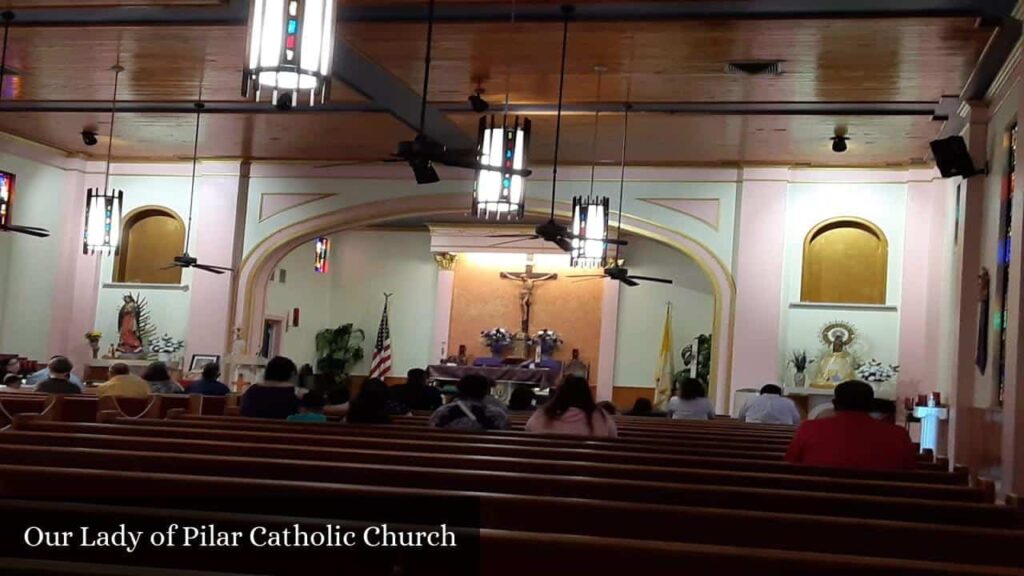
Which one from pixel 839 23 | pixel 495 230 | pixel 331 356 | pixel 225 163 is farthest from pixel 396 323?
pixel 839 23

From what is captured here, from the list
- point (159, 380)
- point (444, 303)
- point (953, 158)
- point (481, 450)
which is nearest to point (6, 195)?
point (159, 380)

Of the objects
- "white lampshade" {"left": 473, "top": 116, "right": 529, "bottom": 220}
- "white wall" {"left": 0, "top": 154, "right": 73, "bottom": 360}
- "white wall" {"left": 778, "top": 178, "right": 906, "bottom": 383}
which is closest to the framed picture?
"white wall" {"left": 0, "top": 154, "right": 73, "bottom": 360}

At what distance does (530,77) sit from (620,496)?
712 centimetres

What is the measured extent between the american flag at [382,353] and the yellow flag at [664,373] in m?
4.66

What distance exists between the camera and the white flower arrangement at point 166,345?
1532 centimetres

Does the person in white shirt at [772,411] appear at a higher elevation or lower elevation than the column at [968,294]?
lower

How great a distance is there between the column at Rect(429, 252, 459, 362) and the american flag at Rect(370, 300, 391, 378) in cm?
79

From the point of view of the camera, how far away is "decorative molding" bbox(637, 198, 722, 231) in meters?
14.2

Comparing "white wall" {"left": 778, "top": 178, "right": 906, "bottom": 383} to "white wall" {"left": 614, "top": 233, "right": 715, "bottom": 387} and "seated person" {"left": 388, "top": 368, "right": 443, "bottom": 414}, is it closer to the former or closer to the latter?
"white wall" {"left": 614, "top": 233, "right": 715, "bottom": 387}

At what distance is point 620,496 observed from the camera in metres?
3.62

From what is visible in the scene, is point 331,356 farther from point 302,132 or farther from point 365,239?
point 302,132

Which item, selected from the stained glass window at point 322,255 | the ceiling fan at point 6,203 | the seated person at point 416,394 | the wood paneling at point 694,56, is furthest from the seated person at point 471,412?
the stained glass window at point 322,255

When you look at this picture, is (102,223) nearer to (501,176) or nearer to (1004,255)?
(501,176)

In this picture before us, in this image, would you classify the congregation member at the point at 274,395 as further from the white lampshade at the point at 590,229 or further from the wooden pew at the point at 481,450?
the white lampshade at the point at 590,229
